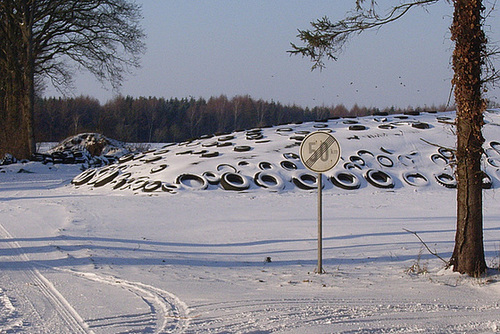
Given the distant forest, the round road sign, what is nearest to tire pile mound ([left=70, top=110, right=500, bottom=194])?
the round road sign

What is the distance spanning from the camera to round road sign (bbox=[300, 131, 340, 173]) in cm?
852

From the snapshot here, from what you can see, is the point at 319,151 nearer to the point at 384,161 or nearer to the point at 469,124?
the point at 469,124

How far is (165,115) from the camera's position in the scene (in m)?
82.4

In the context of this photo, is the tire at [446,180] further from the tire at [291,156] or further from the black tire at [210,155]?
the black tire at [210,155]

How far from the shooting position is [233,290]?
749 centimetres

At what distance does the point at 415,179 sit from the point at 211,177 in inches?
317

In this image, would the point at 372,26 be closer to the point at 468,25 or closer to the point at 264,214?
the point at 468,25

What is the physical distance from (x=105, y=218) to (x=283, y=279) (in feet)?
23.6

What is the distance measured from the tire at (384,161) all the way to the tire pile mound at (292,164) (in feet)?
0.14

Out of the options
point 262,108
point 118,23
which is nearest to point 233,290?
point 118,23

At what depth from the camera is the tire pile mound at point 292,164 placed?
20312 millimetres

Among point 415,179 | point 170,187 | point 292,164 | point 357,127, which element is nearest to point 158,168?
point 170,187

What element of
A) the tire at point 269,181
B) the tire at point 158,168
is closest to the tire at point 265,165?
the tire at point 269,181

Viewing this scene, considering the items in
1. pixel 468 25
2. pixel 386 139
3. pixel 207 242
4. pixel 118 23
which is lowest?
pixel 207 242
